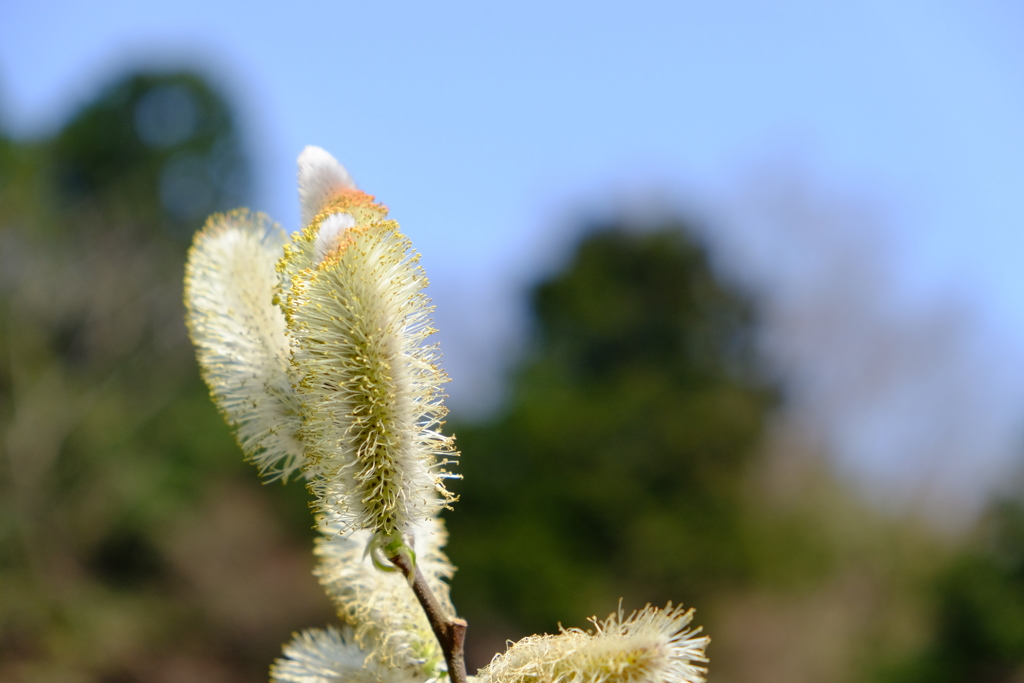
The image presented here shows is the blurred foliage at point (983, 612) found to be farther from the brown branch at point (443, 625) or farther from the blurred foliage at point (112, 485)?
the brown branch at point (443, 625)

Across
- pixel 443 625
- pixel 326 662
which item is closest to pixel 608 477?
pixel 326 662

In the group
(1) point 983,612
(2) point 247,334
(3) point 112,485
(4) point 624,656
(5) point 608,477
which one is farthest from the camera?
(3) point 112,485

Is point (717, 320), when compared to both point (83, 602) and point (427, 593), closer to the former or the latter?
point (83, 602)

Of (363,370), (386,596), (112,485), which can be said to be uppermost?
(112,485)

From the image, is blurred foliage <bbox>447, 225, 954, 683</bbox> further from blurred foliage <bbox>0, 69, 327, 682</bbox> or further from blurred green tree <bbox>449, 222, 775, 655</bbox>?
blurred foliage <bbox>0, 69, 327, 682</bbox>

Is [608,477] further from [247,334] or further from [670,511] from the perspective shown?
[247,334]
